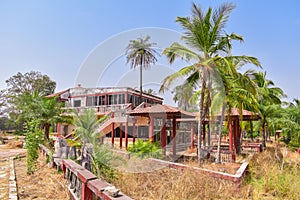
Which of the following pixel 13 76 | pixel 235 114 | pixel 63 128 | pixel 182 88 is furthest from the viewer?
pixel 13 76

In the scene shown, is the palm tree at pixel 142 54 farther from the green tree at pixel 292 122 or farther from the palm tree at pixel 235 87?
the palm tree at pixel 235 87

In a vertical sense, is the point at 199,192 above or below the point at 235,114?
below

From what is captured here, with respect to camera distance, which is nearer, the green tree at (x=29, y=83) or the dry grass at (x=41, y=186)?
the dry grass at (x=41, y=186)

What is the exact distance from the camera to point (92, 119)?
9539 mm

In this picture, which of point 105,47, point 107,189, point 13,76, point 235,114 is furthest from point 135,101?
point 13,76

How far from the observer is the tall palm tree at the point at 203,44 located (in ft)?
35.0

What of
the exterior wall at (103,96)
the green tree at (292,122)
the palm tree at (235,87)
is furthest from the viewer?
the exterior wall at (103,96)

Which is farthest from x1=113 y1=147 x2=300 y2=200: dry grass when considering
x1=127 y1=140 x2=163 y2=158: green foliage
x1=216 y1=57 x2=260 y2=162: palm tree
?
x1=216 y1=57 x2=260 y2=162: palm tree

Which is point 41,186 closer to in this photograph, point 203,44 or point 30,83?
point 203,44

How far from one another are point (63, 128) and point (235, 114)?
22.5 metres

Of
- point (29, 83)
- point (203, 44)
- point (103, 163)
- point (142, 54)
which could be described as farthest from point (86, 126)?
point (29, 83)

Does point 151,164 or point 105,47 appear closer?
point 151,164

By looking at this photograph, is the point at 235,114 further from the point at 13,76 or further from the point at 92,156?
the point at 13,76

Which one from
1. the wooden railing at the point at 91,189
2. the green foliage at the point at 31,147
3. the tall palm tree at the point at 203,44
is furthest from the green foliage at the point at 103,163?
the tall palm tree at the point at 203,44
